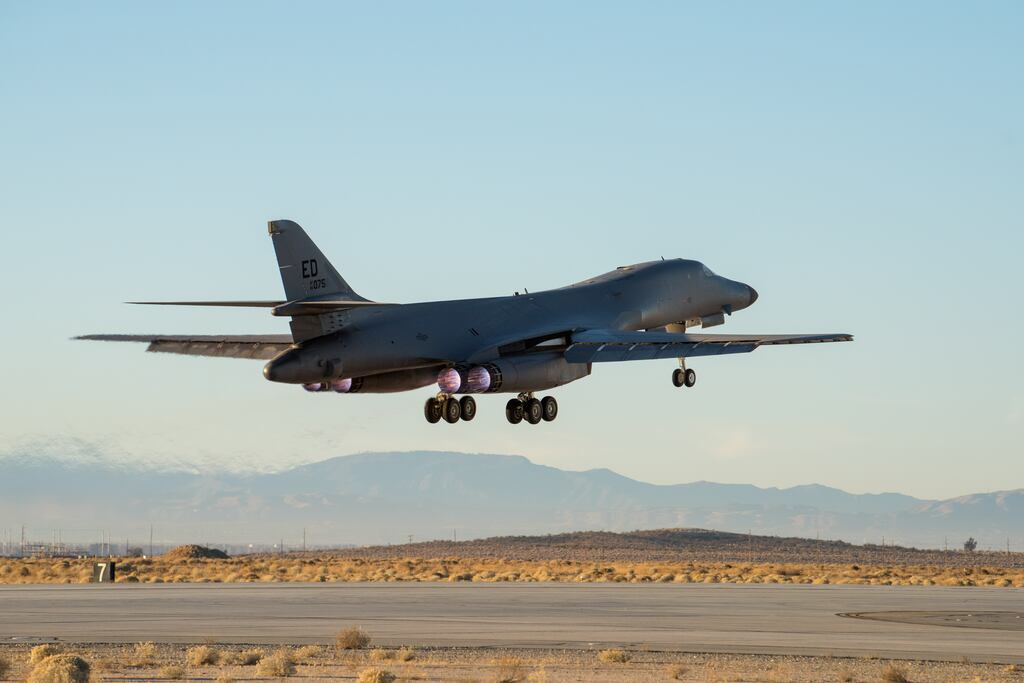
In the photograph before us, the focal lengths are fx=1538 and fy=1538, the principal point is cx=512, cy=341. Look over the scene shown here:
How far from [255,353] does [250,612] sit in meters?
11.5

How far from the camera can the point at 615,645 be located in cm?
3906

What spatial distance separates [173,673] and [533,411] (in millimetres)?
14836

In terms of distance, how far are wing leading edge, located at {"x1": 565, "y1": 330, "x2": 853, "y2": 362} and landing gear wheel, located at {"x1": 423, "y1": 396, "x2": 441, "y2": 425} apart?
4.08m

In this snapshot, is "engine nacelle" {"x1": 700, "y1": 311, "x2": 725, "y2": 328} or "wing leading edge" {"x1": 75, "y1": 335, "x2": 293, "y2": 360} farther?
"engine nacelle" {"x1": 700, "y1": 311, "x2": 725, "y2": 328}

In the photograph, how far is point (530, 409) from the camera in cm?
4456

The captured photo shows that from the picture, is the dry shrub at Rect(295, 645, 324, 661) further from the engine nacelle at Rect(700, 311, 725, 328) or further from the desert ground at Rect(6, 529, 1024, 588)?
the desert ground at Rect(6, 529, 1024, 588)

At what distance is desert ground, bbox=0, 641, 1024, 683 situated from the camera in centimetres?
3216

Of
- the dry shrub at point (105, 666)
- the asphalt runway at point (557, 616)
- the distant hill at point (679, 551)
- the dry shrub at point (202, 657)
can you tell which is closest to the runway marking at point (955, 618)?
the asphalt runway at point (557, 616)

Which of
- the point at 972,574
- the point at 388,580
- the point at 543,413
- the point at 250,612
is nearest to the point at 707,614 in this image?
the point at 543,413

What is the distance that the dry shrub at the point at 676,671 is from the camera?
32312 mm

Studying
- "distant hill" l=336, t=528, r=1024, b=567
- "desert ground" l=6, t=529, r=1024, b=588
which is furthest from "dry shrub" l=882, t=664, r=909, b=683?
"distant hill" l=336, t=528, r=1024, b=567

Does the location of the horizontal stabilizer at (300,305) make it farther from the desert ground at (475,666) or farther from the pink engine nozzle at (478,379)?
the desert ground at (475,666)

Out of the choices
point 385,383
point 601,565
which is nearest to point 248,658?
point 385,383

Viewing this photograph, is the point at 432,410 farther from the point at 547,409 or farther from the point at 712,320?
the point at 712,320
